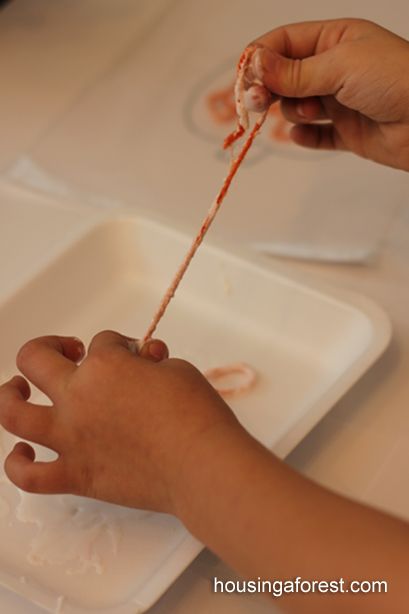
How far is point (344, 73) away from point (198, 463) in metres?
0.34

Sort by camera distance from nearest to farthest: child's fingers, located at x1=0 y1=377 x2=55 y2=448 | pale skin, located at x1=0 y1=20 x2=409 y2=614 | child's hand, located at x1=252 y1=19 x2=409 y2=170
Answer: pale skin, located at x1=0 y1=20 x2=409 y2=614 < child's fingers, located at x1=0 y1=377 x2=55 y2=448 < child's hand, located at x1=252 y1=19 x2=409 y2=170

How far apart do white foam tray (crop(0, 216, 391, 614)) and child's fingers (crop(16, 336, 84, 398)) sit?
87 mm

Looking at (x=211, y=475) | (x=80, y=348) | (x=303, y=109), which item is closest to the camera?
(x=211, y=475)

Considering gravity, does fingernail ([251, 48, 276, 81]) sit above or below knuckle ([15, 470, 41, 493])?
above

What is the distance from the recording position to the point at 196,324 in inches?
33.9

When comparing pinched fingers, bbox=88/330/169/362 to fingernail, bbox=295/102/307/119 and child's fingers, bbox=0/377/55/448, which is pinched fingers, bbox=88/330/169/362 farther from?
fingernail, bbox=295/102/307/119

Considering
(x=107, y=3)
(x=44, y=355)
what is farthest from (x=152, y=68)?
(x=44, y=355)

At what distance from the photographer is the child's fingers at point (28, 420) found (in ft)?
2.16

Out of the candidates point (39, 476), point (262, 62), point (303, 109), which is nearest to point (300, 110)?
point (303, 109)

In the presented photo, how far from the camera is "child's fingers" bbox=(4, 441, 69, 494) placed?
0.65 m

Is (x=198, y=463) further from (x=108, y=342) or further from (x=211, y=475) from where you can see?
(x=108, y=342)

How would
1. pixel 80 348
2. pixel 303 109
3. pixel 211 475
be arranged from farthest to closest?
pixel 303 109 < pixel 80 348 < pixel 211 475

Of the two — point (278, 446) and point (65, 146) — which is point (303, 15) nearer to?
point (65, 146)

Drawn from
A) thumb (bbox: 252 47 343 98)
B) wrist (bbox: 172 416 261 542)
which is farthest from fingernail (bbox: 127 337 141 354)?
thumb (bbox: 252 47 343 98)
